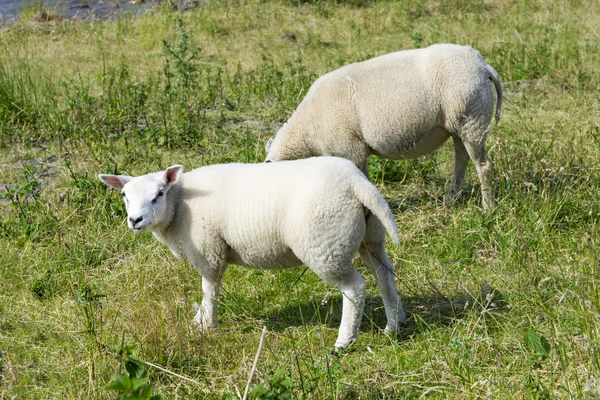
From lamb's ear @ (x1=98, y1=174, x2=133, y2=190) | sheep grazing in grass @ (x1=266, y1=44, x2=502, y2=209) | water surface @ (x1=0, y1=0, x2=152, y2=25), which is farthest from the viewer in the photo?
water surface @ (x1=0, y1=0, x2=152, y2=25)

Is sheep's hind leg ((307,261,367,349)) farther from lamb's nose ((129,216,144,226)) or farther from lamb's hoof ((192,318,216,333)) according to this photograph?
lamb's nose ((129,216,144,226))

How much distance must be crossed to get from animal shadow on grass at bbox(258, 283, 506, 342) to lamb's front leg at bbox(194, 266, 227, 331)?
0.33m

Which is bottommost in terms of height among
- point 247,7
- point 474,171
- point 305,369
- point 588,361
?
point 247,7

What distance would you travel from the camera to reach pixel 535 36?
10469 millimetres

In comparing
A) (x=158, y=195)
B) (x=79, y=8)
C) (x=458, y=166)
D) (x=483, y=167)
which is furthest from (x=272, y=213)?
(x=79, y=8)

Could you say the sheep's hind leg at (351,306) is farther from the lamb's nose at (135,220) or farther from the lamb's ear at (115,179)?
the lamb's ear at (115,179)

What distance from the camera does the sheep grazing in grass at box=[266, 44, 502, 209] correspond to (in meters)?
5.55

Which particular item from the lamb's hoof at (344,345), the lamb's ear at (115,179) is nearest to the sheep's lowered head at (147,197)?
the lamb's ear at (115,179)

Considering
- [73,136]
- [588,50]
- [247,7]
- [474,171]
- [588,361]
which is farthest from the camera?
[247,7]

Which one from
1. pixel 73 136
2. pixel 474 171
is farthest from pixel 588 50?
pixel 73 136

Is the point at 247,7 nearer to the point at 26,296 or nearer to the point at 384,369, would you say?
the point at 26,296

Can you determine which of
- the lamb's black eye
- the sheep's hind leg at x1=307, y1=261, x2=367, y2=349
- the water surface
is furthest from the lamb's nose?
the water surface

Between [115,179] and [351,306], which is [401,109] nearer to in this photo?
[351,306]

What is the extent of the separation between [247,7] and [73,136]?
20.6ft
